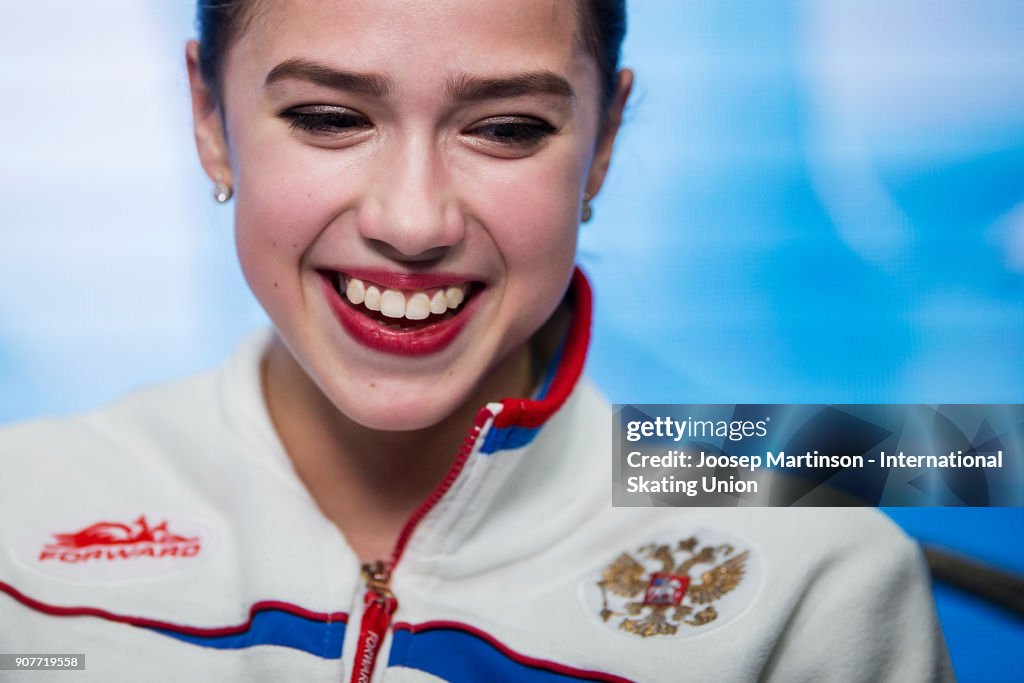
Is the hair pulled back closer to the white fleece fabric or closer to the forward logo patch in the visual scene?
the white fleece fabric

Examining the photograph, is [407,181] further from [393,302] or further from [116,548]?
[116,548]

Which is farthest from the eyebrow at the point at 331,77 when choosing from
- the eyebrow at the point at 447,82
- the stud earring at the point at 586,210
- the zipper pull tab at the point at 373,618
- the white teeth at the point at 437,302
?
the zipper pull tab at the point at 373,618

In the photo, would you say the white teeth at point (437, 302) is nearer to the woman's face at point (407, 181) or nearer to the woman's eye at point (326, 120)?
the woman's face at point (407, 181)

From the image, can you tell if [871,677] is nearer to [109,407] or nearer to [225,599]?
[225,599]

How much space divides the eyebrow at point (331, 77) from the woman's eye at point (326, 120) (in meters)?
0.03

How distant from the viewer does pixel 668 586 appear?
1347 mm

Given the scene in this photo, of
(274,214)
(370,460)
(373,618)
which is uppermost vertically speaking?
(274,214)

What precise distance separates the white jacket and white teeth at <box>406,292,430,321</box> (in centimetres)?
12

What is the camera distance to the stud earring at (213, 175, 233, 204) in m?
1.36

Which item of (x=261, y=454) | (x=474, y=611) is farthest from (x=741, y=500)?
(x=261, y=454)

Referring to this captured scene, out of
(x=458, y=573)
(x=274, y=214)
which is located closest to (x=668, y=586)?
(x=458, y=573)

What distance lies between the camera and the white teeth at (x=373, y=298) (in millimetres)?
1223

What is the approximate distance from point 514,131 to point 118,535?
644 mm

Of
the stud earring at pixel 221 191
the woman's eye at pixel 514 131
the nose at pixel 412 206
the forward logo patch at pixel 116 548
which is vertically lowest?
the forward logo patch at pixel 116 548
